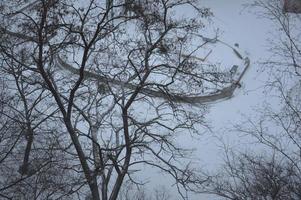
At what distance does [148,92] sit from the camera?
8234 millimetres

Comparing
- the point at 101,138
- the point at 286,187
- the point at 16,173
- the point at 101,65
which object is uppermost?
the point at 101,65

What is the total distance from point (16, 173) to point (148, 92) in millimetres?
2815

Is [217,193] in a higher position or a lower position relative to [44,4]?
lower

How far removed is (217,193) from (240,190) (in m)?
0.39

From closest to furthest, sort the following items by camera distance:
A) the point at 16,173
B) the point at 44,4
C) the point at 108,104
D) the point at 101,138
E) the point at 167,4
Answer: the point at 44,4, the point at 167,4, the point at 16,173, the point at 101,138, the point at 108,104

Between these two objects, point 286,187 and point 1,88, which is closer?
point 286,187

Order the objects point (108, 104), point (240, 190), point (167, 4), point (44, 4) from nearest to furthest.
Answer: point (44, 4) < point (167, 4) < point (240, 190) < point (108, 104)

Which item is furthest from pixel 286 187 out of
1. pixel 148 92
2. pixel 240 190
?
pixel 148 92

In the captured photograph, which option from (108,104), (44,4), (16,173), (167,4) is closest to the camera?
(44,4)

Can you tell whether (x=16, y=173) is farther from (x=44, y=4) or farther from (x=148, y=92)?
(x=44, y=4)

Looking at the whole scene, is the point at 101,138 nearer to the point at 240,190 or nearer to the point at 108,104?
the point at 108,104

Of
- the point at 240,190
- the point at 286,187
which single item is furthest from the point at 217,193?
the point at 286,187

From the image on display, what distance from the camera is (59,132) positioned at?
912 cm

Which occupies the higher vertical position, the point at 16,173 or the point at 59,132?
the point at 59,132
